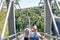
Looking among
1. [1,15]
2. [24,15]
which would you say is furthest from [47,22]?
[1,15]

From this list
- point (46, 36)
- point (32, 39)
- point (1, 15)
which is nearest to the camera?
point (32, 39)

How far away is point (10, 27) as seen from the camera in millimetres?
6703

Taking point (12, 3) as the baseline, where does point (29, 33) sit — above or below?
below

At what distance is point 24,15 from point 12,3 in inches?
255

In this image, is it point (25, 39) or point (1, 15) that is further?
point (1, 15)

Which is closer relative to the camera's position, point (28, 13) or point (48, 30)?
point (48, 30)

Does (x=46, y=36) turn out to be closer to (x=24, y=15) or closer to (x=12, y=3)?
(x=12, y=3)

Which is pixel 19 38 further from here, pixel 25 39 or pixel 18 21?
pixel 18 21

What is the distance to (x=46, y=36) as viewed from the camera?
6.18m

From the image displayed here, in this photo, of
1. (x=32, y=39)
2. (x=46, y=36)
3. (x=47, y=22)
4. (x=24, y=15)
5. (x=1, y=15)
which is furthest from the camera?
(x=1, y=15)

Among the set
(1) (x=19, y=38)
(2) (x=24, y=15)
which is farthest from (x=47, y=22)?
(2) (x=24, y=15)

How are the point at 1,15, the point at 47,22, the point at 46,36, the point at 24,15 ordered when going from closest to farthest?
the point at 46,36 → the point at 47,22 → the point at 24,15 → the point at 1,15

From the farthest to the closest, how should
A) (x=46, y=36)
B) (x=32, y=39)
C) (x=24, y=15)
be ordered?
(x=24, y=15) < (x=46, y=36) < (x=32, y=39)

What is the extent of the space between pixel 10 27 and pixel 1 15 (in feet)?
28.8
